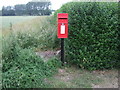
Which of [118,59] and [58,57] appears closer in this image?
[118,59]

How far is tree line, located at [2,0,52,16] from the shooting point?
5498 mm

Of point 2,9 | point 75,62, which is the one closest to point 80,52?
point 75,62

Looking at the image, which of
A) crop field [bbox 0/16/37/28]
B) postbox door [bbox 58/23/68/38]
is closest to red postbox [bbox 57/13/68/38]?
postbox door [bbox 58/23/68/38]

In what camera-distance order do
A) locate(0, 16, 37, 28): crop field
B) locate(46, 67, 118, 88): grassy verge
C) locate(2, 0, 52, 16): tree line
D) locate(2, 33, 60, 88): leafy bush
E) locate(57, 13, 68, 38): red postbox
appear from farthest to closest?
locate(2, 0, 52, 16): tree line
locate(0, 16, 37, 28): crop field
locate(57, 13, 68, 38): red postbox
locate(46, 67, 118, 88): grassy verge
locate(2, 33, 60, 88): leafy bush

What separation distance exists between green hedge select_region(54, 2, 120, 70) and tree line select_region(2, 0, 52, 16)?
86.3 inches

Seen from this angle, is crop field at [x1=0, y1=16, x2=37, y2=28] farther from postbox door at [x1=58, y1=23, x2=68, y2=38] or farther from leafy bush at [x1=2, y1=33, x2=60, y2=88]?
postbox door at [x1=58, y1=23, x2=68, y2=38]

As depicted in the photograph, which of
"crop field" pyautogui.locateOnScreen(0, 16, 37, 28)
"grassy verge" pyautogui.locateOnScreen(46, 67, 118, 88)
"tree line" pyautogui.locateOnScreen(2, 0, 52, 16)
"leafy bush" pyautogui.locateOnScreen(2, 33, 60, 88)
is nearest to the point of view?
"leafy bush" pyautogui.locateOnScreen(2, 33, 60, 88)

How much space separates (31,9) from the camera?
658 cm

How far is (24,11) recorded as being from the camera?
6.27m

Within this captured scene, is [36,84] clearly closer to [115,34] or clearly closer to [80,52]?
[80,52]

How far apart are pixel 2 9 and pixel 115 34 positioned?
135 inches

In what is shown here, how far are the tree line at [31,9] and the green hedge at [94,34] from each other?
86.3 inches

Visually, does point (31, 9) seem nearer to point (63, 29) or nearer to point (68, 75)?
point (63, 29)

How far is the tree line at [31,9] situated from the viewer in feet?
18.0
